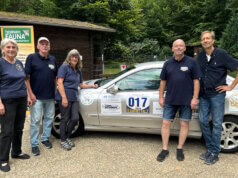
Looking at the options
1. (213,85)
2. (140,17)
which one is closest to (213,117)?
(213,85)

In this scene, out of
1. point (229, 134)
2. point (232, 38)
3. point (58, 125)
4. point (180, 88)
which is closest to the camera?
point (180, 88)

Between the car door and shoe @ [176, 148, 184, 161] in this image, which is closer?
shoe @ [176, 148, 184, 161]

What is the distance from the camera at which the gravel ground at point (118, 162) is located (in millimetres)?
2992

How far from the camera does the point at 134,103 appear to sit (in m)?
3.73

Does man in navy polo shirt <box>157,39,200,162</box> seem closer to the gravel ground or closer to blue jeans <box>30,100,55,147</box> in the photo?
the gravel ground

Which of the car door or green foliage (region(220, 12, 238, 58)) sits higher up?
green foliage (region(220, 12, 238, 58))

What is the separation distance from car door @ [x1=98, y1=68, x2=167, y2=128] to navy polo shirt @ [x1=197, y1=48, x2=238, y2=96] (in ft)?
2.71

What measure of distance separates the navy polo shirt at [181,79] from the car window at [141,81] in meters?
0.55

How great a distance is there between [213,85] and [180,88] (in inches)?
18.6

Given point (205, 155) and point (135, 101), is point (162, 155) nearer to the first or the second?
point (205, 155)

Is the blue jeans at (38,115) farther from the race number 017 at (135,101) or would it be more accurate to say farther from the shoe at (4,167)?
the race number 017 at (135,101)

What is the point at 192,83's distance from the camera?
318 cm

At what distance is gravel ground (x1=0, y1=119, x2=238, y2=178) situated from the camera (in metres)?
2.99

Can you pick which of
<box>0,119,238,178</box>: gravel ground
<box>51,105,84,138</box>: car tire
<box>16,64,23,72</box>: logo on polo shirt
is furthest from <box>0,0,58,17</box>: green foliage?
<box>0,119,238,178</box>: gravel ground
